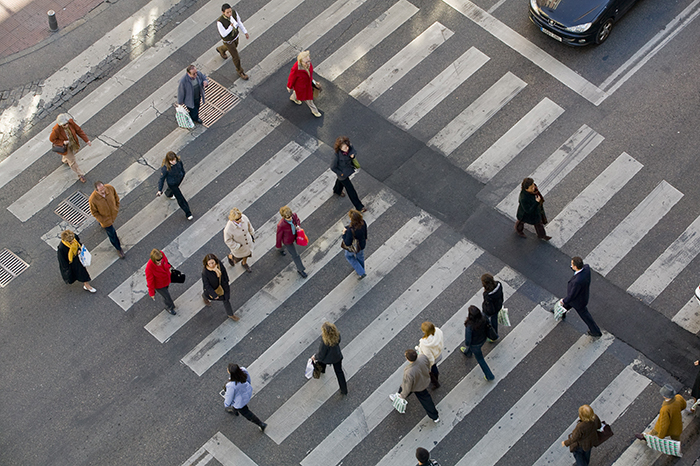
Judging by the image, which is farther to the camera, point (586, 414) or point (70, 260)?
point (70, 260)

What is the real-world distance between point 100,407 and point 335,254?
4.80 m

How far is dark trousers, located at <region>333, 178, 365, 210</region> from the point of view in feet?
46.9

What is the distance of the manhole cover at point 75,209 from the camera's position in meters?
15.0

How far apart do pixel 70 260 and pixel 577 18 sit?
36.7 ft

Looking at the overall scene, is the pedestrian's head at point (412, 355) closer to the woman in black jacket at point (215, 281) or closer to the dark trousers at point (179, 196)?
the woman in black jacket at point (215, 281)

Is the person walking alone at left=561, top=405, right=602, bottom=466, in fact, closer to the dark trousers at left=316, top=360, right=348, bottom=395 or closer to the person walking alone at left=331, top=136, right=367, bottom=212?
the dark trousers at left=316, top=360, right=348, bottom=395

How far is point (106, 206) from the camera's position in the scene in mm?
13789

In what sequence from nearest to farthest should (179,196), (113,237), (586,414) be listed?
(586,414) → (113,237) → (179,196)

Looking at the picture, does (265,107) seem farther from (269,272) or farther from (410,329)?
(410,329)

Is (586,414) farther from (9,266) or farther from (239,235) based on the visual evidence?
(9,266)

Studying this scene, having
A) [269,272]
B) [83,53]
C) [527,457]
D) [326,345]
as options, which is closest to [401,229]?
[269,272]

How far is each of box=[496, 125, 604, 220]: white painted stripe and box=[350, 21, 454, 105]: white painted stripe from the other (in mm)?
3537

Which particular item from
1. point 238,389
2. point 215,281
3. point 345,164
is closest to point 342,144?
point 345,164

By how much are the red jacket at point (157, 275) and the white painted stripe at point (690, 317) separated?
8.61 meters
